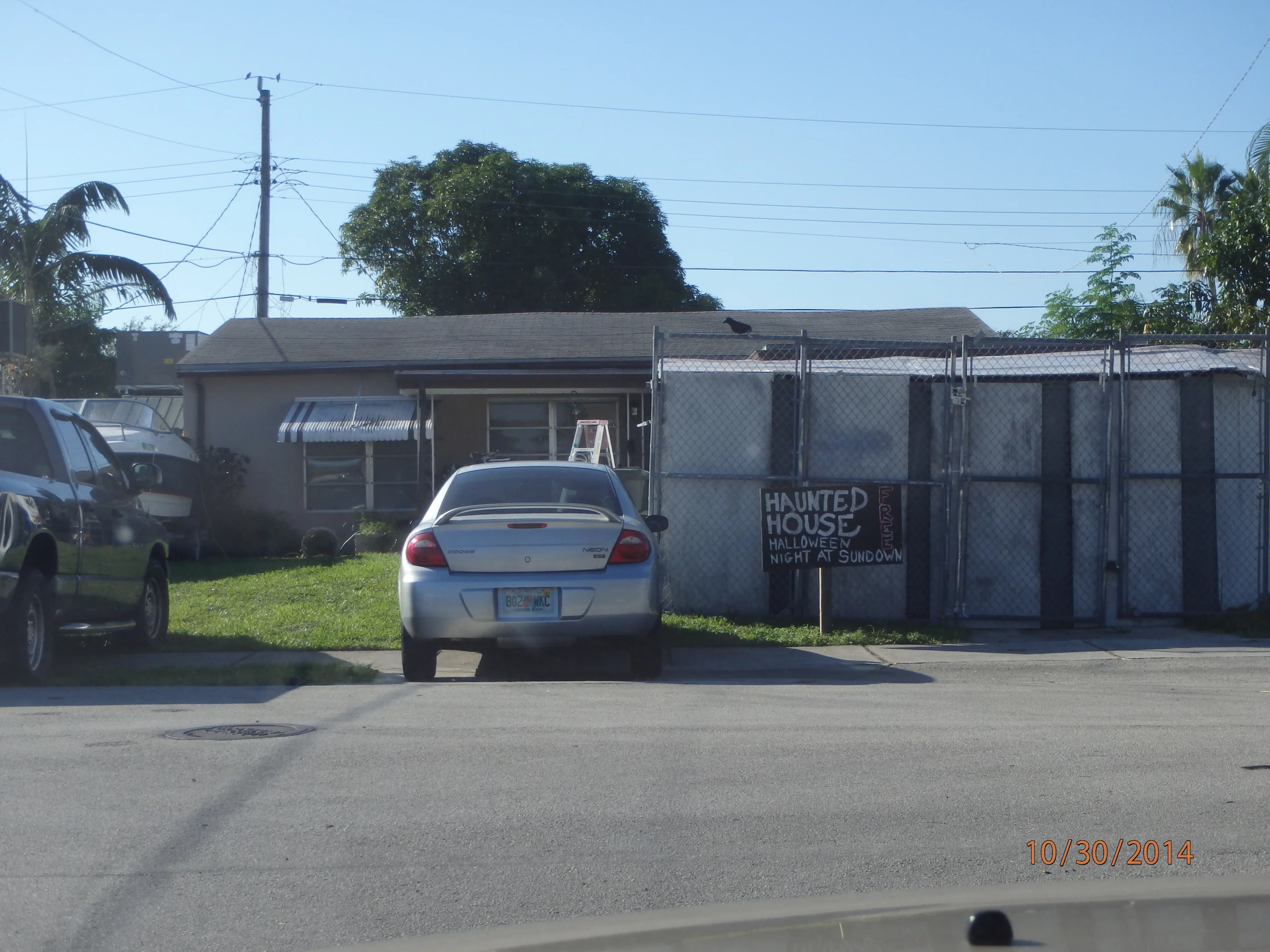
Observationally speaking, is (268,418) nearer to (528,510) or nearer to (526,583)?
(528,510)

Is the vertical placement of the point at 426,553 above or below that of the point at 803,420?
below

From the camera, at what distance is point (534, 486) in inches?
364

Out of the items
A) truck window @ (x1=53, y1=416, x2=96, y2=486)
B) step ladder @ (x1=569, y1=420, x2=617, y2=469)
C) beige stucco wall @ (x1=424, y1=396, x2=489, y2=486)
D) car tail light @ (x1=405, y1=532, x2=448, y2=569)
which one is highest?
beige stucco wall @ (x1=424, y1=396, x2=489, y2=486)

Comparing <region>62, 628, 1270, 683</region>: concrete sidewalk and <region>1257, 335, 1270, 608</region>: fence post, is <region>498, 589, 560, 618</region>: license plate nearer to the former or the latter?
<region>62, 628, 1270, 683</region>: concrete sidewalk

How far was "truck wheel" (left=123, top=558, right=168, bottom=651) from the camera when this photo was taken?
9953 mm

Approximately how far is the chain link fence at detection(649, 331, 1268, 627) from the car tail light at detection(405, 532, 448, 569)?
3106 millimetres

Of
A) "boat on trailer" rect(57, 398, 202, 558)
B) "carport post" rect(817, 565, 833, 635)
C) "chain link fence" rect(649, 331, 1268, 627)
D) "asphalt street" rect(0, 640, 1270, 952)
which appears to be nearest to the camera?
"asphalt street" rect(0, 640, 1270, 952)

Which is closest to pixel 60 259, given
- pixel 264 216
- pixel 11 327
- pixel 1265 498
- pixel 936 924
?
pixel 264 216

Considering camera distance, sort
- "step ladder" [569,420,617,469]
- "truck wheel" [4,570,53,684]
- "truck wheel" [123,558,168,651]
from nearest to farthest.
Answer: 1. "truck wheel" [4,570,53,684]
2. "truck wheel" [123,558,168,651]
3. "step ladder" [569,420,617,469]

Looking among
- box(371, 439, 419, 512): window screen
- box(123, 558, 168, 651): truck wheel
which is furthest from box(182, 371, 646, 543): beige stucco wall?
box(123, 558, 168, 651): truck wheel

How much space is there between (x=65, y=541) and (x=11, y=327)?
676 cm

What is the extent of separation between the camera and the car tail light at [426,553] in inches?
328

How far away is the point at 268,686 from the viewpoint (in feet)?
26.7

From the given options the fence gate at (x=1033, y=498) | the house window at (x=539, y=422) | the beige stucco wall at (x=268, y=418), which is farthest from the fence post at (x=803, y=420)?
the beige stucco wall at (x=268, y=418)
